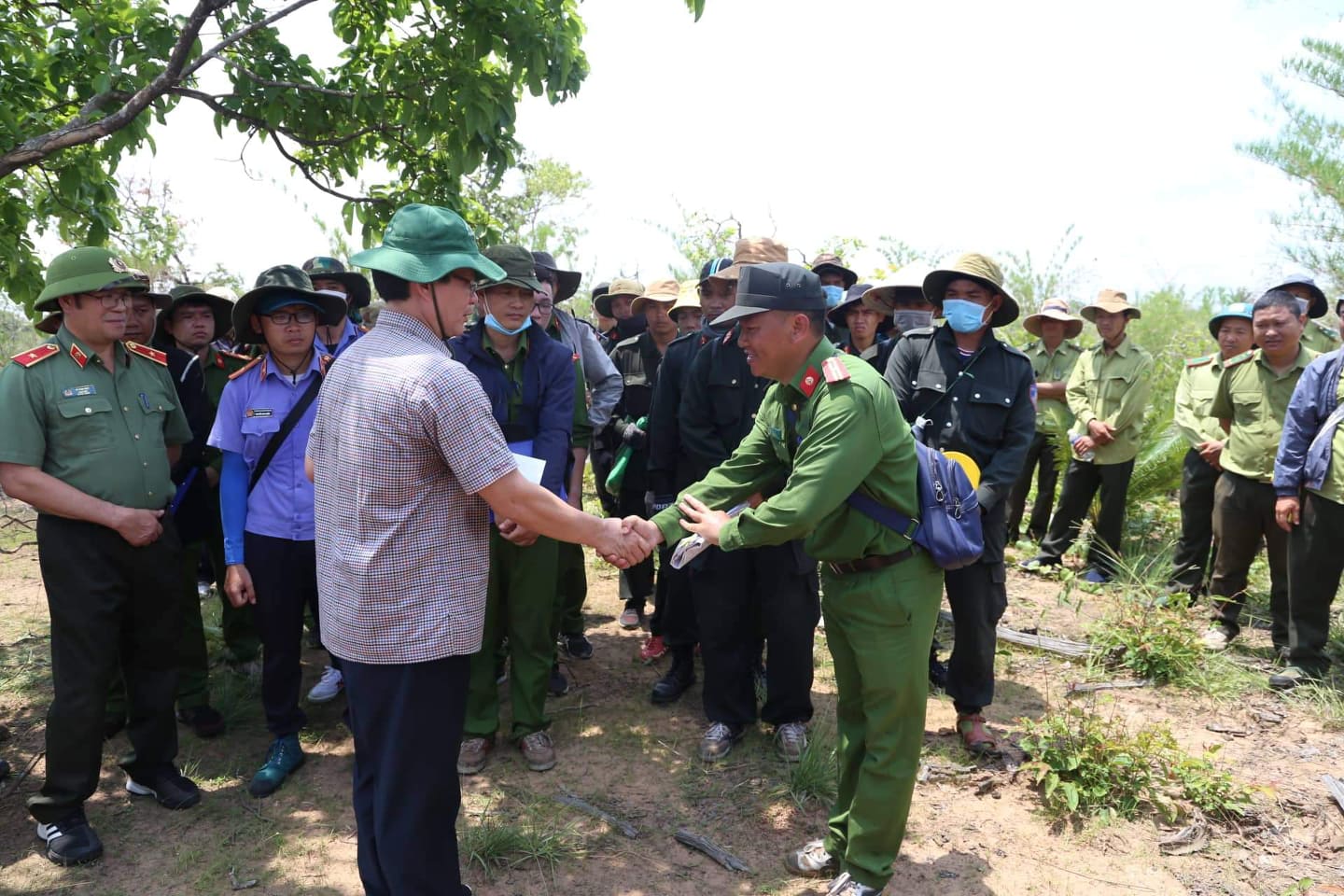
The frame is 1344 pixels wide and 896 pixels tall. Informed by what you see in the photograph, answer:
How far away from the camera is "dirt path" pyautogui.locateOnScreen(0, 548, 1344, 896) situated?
10.5ft

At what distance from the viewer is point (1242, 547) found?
5.70m

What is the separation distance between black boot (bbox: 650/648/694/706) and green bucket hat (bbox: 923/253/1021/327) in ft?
7.74

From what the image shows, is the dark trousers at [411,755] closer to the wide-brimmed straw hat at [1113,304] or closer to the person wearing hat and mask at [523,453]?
the person wearing hat and mask at [523,453]

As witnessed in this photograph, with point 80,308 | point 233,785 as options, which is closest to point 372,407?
point 80,308

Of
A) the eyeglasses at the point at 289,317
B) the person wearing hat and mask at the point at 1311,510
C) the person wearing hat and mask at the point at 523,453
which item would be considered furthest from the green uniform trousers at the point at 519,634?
the person wearing hat and mask at the point at 1311,510

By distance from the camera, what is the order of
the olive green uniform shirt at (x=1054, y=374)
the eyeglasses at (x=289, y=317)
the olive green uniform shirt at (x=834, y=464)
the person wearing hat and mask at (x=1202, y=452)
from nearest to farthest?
the olive green uniform shirt at (x=834, y=464)
the eyeglasses at (x=289, y=317)
the person wearing hat and mask at (x=1202, y=452)
the olive green uniform shirt at (x=1054, y=374)

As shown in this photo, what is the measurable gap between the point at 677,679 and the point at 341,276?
3060 mm

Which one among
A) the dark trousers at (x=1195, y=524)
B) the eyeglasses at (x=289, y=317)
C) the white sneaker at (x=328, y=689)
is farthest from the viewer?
the dark trousers at (x=1195, y=524)

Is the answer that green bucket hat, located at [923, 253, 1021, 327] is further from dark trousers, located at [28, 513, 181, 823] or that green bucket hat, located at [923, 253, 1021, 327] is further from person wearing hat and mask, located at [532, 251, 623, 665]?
dark trousers, located at [28, 513, 181, 823]

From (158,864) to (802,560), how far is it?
2.87 m

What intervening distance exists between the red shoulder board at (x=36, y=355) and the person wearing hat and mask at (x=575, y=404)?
2.00m

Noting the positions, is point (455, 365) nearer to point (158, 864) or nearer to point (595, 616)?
point (158, 864)

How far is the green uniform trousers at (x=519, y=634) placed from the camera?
13.2ft

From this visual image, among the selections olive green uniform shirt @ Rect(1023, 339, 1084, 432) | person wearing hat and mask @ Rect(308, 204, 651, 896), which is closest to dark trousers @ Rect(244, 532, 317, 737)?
person wearing hat and mask @ Rect(308, 204, 651, 896)
